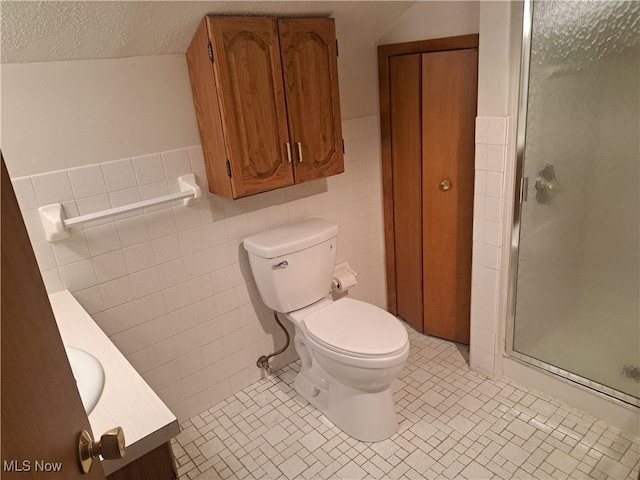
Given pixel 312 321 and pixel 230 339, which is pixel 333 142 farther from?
pixel 230 339

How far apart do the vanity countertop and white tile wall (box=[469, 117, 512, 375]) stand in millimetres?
1555

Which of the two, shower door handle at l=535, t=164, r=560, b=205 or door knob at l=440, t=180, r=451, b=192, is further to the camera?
door knob at l=440, t=180, r=451, b=192

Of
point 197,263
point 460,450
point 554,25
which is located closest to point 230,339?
point 197,263

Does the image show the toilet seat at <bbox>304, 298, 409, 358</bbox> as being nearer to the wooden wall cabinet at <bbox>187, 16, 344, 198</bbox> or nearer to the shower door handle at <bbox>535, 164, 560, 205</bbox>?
the wooden wall cabinet at <bbox>187, 16, 344, 198</bbox>

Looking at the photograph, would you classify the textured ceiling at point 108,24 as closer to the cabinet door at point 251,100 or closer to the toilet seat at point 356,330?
the cabinet door at point 251,100

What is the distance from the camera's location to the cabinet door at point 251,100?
1676mm

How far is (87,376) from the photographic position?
115 centimetres

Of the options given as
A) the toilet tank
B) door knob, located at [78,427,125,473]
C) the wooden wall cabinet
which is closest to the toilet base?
the toilet tank

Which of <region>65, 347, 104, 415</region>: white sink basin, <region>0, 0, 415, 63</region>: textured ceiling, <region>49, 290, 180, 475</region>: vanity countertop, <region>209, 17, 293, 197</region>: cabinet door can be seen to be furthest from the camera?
<region>209, 17, 293, 197</region>: cabinet door

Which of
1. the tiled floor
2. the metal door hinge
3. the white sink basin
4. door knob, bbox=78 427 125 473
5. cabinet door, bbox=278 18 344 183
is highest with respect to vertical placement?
cabinet door, bbox=278 18 344 183

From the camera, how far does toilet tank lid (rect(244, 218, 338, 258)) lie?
1.99 meters

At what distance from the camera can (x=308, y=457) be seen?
189 cm

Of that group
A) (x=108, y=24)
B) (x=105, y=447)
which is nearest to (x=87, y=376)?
(x=105, y=447)

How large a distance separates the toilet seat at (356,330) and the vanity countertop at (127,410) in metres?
0.86
